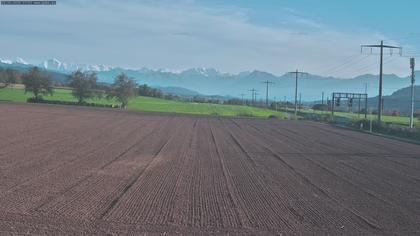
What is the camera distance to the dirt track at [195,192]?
34.3 ft

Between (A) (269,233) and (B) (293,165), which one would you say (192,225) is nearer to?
(A) (269,233)

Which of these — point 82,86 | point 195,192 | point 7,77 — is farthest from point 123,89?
point 195,192

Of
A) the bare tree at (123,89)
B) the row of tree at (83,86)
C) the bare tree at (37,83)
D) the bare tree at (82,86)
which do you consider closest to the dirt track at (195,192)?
the bare tree at (37,83)

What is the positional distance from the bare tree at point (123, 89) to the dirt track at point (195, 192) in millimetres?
97820

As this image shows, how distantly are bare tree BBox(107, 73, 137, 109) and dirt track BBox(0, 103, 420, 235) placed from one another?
3851 inches

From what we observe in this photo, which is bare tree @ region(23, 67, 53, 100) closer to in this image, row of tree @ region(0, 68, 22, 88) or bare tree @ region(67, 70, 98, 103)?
bare tree @ region(67, 70, 98, 103)

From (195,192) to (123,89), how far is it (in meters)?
111

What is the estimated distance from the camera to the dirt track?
10.5 m

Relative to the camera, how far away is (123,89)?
123562 millimetres

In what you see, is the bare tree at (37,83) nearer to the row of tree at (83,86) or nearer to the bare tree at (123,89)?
the row of tree at (83,86)

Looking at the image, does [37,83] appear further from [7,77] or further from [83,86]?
[7,77]

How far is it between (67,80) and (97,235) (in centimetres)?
12019

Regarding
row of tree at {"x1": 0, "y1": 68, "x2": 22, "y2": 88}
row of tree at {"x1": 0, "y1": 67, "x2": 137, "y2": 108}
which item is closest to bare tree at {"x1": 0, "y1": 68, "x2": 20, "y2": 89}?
row of tree at {"x1": 0, "y1": 68, "x2": 22, "y2": 88}

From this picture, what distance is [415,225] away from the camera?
11453 millimetres
